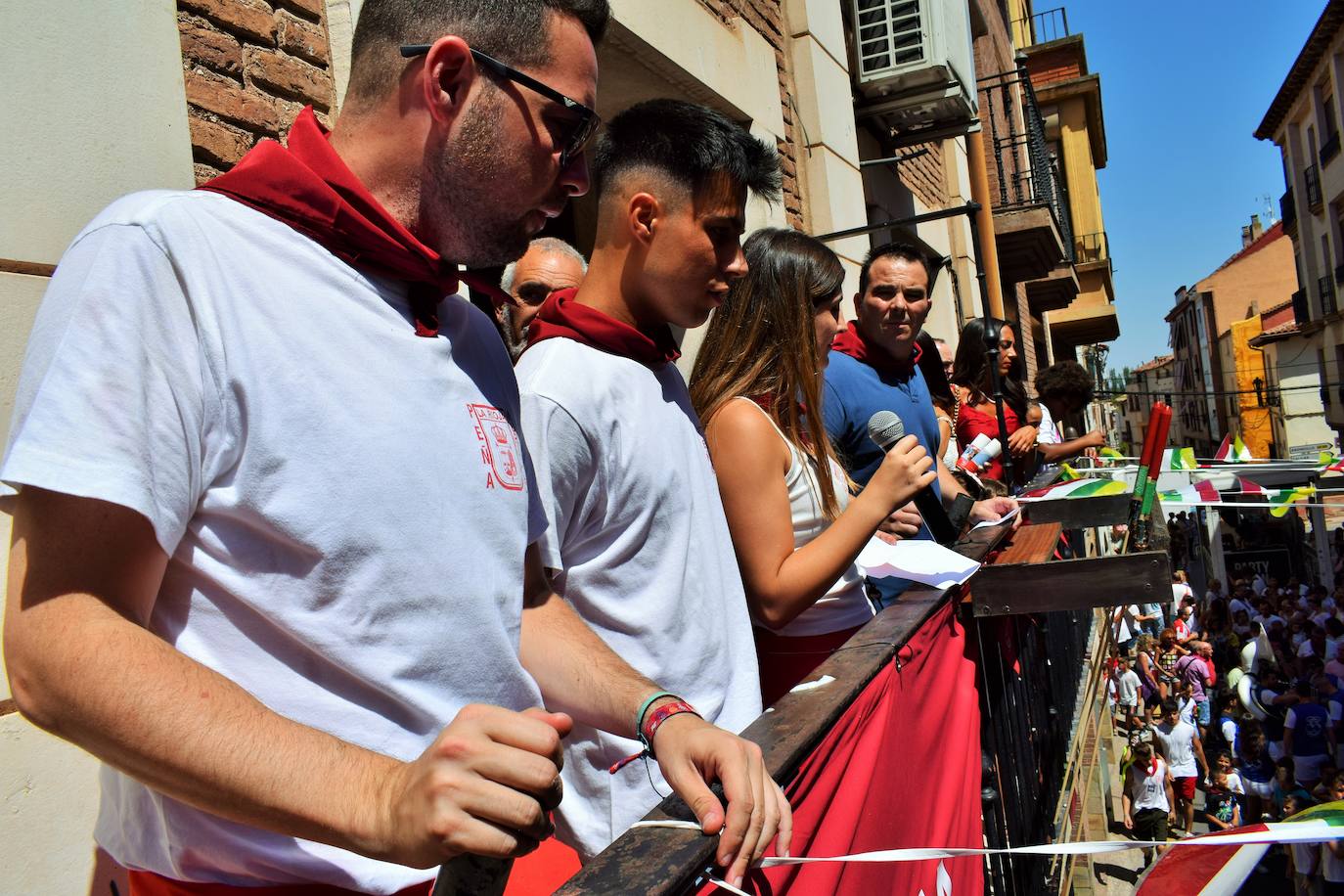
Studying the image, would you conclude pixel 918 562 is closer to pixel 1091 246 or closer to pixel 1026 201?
pixel 1026 201

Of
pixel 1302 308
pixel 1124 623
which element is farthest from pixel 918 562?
pixel 1302 308

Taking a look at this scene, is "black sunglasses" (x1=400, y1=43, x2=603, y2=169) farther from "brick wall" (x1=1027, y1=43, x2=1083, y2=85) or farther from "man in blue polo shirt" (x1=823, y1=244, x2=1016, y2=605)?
"brick wall" (x1=1027, y1=43, x2=1083, y2=85)

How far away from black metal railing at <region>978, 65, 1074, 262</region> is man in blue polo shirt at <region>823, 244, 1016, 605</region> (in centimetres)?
921

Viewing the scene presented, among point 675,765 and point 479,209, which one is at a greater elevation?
point 479,209

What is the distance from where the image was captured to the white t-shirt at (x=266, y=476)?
1.06 metres

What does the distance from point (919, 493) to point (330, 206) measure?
2.17 m

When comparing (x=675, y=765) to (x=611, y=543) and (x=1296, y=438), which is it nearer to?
(x=611, y=543)

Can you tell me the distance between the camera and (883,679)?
2.28 metres

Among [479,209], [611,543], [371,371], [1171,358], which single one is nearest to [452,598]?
[371,371]

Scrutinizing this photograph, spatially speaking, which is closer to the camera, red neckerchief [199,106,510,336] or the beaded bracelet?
red neckerchief [199,106,510,336]

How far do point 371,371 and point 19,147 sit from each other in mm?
1582

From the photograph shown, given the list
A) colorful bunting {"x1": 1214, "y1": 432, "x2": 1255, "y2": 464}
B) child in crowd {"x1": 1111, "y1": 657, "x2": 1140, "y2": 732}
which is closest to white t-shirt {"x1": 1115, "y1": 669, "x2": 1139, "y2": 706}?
child in crowd {"x1": 1111, "y1": 657, "x2": 1140, "y2": 732}

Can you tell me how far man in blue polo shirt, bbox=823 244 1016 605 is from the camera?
3.59 metres

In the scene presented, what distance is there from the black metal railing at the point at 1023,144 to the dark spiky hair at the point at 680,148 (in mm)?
10910
